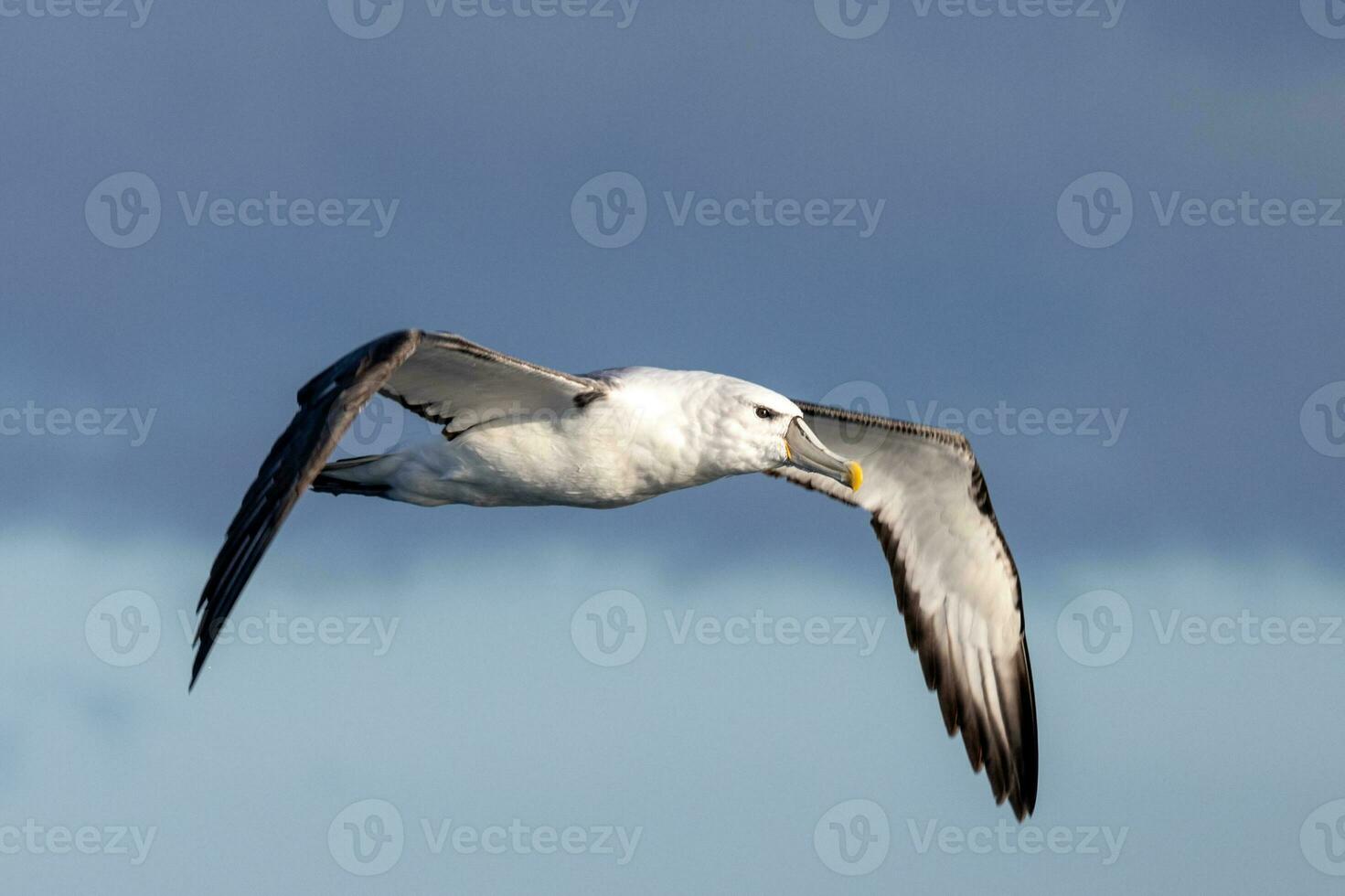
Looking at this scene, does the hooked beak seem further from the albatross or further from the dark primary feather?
the dark primary feather

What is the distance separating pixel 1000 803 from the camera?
51.5 ft

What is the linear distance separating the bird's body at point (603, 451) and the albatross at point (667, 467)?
1 cm

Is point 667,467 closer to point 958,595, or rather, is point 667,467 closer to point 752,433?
point 752,433

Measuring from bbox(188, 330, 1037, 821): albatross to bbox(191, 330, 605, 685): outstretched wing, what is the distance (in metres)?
0.02

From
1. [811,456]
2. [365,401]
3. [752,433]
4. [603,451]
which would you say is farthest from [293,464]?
[811,456]

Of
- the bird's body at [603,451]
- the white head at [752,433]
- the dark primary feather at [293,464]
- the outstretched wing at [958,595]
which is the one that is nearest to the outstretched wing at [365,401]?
the dark primary feather at [293,464]

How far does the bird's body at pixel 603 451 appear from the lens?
42.4 ft

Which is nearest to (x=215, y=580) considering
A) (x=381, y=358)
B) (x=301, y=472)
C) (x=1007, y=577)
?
(x=301, y=472)

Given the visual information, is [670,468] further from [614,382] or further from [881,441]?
[881,441]

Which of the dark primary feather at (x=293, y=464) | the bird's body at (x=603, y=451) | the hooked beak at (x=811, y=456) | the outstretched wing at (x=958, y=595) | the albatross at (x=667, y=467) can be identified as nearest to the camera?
the dark primary feather at (x=293, y=464)

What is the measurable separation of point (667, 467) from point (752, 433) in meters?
0.72

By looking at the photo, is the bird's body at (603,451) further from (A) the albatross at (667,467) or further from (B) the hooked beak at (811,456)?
(B) the hooked beak at (811,456)

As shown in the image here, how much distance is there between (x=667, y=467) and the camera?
512 inches

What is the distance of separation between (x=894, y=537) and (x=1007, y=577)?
1.16 metres
